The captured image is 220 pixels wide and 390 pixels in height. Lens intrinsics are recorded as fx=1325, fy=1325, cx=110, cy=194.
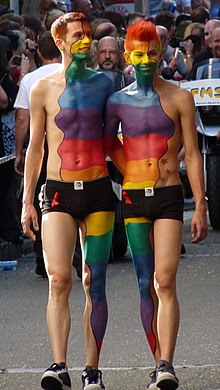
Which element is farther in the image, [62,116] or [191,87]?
[191,87]

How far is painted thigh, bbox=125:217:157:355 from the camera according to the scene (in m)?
7.06

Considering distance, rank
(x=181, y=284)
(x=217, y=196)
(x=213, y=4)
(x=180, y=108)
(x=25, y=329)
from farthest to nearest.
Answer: (x=213, y=4) → (x=217, y=196) → (x=181, y=284) → (x=25, y=329) → (x=180, y=108)

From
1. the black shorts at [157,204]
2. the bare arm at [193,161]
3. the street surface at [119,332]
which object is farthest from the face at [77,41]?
the street surface at [119,332]

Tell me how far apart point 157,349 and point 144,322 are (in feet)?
0.53

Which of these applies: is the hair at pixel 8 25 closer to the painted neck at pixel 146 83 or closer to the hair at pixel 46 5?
the hair at pixel 46 5

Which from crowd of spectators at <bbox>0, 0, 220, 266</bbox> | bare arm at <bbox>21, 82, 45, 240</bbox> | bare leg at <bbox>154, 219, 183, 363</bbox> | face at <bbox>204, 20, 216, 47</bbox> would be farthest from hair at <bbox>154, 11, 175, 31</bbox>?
bare leg at <bbox>154, 219, 183, 363</bbox>

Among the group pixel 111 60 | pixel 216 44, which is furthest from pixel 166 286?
pixel 216 44

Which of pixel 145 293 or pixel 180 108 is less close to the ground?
pixel 180 108

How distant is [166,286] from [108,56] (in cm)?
517

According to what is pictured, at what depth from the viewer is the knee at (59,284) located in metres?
6.93

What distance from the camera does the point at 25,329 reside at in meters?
9.01

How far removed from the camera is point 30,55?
13836mm

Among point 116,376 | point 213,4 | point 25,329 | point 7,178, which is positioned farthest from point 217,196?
point 213,4

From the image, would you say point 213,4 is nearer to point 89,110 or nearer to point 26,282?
point 26,282
